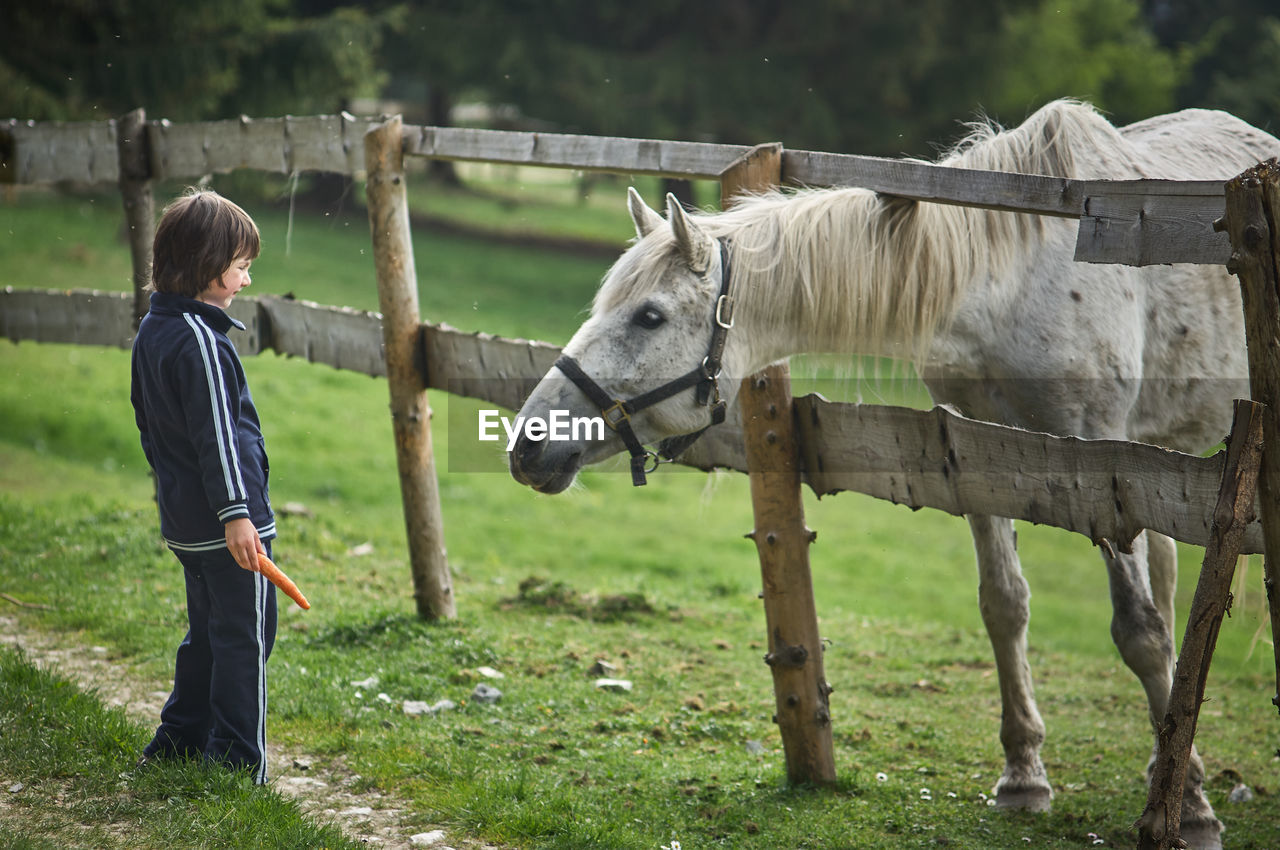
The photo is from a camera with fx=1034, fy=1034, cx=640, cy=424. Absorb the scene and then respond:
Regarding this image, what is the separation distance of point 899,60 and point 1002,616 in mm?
17873

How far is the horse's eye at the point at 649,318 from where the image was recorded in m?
2.94

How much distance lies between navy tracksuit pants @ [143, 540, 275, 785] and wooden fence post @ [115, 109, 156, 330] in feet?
11.2

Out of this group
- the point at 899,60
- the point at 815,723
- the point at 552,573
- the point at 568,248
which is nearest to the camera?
the point at 815,723

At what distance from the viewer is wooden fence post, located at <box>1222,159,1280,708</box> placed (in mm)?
2160

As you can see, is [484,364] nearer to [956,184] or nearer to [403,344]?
[403,344]

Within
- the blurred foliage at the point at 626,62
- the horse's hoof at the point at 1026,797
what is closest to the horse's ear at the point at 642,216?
the horse's hoof at the point at 1026,797

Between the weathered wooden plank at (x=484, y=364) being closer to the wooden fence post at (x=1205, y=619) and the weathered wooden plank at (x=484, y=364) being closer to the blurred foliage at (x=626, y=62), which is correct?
the wooden fence post at (x=1205, y=619)

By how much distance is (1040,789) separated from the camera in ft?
12.1

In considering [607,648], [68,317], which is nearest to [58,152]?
[68,317]

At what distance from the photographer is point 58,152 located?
615cm

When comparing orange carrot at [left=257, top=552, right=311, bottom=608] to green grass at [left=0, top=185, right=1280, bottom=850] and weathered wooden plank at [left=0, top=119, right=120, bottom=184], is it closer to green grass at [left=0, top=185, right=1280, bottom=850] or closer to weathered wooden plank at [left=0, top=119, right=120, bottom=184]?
green grass at [left=0, top=185, right=1280, bottom=850]

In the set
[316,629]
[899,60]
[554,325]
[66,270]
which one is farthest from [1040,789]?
[899,60]

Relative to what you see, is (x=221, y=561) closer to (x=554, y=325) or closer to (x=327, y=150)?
(x=327, y=150)

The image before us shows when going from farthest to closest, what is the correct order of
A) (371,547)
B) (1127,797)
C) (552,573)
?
(552,573) < (371,547) < (1127,797)
